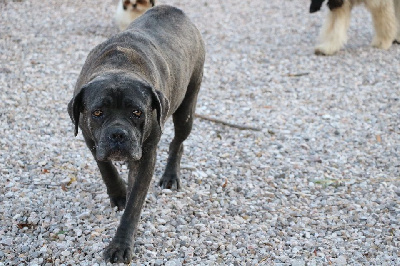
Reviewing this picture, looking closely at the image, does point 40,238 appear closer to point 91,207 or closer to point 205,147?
point 91,207

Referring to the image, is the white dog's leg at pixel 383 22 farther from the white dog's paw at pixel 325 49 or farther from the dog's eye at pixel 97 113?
the dog's eye at pixel 97 113

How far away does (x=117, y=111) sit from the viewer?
3.60 meters

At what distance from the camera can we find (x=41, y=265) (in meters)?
3.83

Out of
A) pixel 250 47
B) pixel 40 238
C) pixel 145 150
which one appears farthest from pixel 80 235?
pixel 250 47

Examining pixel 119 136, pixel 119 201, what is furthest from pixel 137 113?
pixel 119 201

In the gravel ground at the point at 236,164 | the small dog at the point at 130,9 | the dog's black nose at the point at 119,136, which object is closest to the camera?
the dog's black nose at the point at 119,136

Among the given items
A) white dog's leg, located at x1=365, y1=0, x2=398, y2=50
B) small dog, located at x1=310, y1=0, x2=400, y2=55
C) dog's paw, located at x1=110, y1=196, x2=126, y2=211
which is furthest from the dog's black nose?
white dog's leg, located at x1=365, y1=0, x2=398, y2=50

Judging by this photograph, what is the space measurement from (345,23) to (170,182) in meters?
5.31

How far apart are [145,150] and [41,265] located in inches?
39.7

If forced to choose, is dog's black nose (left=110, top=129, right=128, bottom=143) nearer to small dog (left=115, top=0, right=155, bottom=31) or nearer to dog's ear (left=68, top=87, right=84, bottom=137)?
dog's ear (left=68, top=87, right=84, bottom=137)

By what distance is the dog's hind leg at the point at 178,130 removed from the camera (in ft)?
16.4

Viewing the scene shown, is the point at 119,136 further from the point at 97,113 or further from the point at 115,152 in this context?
the point at 97,113

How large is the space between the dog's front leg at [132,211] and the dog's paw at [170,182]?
973 millimetres

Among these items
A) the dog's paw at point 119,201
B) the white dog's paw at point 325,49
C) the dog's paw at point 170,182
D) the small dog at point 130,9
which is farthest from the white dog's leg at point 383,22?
the dog's paw at point 119,201
